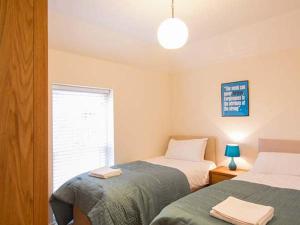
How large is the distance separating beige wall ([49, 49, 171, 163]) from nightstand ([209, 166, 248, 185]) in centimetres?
113

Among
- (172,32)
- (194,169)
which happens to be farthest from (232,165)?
(172,32)

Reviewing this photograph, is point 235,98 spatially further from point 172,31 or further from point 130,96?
point 172,31

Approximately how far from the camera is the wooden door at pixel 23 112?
0.60 m

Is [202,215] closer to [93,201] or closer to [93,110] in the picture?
[93,201]

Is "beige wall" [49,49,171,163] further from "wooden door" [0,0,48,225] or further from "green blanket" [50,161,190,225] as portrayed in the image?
"wooden door" [0,0,48,225]

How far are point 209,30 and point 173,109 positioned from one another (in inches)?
63.4

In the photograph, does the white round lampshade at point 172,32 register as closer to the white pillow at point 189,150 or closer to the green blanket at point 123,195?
the green blanket at point 123,195

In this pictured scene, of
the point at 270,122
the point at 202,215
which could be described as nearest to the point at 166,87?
the point at 270,122

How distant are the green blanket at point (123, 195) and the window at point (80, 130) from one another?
476mm

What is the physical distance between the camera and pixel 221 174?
2961mm

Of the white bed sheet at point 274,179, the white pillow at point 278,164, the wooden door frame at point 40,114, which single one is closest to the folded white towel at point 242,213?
the white bed sheet at point 274,179

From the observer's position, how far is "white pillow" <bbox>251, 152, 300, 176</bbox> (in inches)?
96.0

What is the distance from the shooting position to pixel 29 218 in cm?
64

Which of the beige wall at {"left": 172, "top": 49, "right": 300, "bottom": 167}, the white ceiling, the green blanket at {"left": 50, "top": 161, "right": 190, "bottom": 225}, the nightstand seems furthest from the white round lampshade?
the nightstand
